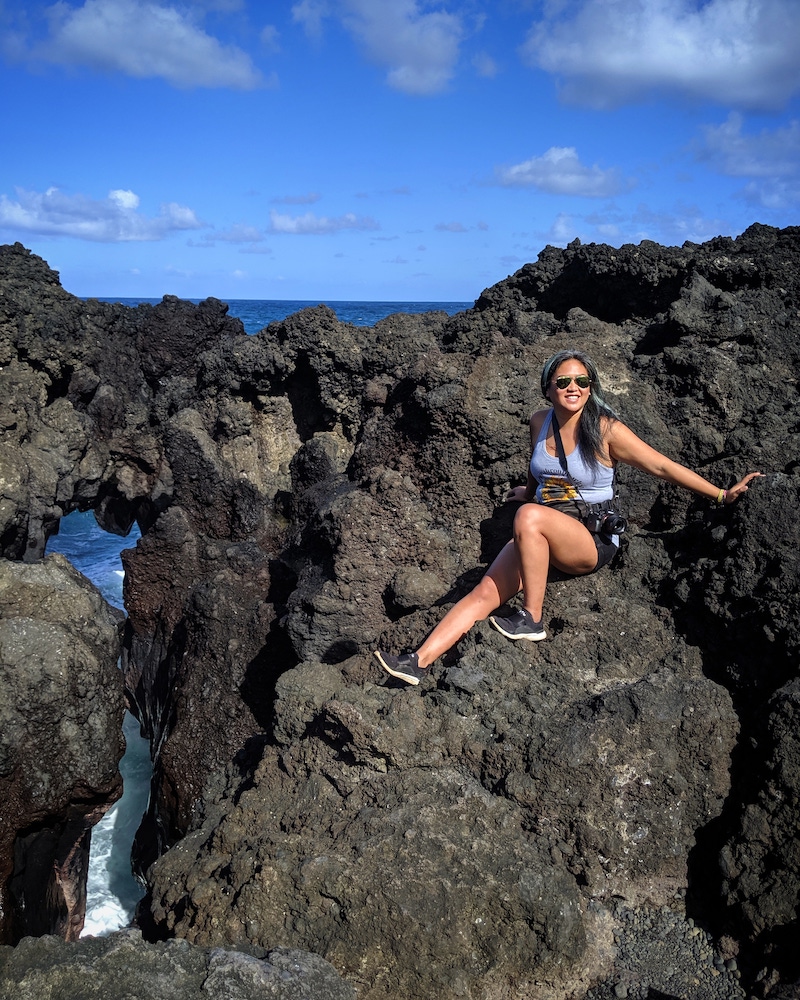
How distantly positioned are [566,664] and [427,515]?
1.33 metres

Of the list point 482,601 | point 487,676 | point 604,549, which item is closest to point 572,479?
point 604,549

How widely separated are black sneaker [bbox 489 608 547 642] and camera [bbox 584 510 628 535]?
0.52 meters

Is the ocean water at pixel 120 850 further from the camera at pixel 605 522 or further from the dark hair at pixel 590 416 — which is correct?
the dark hair at pixel 590 416

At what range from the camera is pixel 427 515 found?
4.70 m

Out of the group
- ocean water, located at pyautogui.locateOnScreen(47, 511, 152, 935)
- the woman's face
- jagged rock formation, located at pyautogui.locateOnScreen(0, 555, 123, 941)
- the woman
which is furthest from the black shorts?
ocean water, located at pyautogui.locateOnScreen(47, 511, 152, 935)

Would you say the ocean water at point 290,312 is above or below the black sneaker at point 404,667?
above

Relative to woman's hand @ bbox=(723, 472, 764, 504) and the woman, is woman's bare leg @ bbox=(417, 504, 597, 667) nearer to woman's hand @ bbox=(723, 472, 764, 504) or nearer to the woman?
the woman

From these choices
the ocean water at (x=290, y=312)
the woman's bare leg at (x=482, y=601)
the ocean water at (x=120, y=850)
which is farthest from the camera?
the ocean water at (x=290, y=312)

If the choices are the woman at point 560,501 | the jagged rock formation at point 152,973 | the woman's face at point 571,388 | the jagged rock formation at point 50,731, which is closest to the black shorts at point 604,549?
the woman at point 560,501

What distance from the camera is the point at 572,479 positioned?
389 cm

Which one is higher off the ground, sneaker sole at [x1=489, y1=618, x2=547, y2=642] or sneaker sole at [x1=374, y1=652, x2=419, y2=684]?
sneaker sole at [x1=489, y1=618, x2=547, y2=642]

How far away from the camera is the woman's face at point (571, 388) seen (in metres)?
3.86

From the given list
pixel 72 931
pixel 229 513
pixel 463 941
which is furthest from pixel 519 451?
pixel 72 931

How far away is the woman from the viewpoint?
3.70 meters
